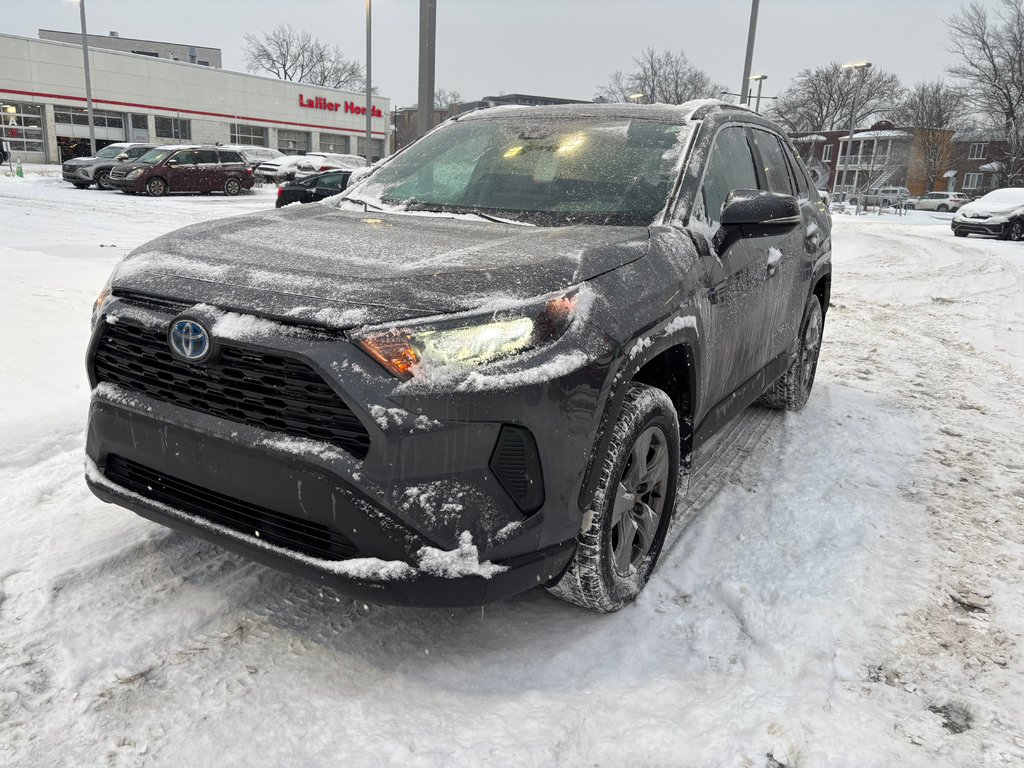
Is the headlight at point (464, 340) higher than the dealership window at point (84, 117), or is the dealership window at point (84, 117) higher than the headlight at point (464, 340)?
the dealership window at point (84, 117)

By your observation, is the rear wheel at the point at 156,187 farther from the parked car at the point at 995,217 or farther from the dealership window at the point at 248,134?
the dealership window at the point at 248,134

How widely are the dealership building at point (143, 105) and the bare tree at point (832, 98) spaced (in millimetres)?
39936

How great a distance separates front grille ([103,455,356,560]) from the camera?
7.06ft

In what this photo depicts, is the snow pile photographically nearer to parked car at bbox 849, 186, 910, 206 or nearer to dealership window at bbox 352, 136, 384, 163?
parked car at bbox 849, 186, 910, 206

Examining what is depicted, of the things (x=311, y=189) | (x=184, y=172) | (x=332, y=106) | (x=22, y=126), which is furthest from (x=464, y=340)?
(x=332, y=106)

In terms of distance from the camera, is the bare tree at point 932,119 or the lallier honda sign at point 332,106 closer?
the lallier honda sign at point 332,106

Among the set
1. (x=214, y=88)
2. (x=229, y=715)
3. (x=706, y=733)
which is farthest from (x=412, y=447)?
(x=214, y=88)

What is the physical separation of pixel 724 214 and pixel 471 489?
1.69 m

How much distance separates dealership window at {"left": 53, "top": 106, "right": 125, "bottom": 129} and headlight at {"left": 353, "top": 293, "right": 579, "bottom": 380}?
149ft

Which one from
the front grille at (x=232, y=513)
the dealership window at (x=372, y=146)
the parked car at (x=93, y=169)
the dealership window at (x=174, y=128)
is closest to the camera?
the front grille at (x=232, y=513)

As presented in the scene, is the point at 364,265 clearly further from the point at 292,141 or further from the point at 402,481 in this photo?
the point at 292,141

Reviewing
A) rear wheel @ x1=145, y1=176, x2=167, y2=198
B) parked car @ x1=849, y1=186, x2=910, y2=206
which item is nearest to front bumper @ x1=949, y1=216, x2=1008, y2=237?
parked car @ x1=849, y1=186, x2=910, y2=206

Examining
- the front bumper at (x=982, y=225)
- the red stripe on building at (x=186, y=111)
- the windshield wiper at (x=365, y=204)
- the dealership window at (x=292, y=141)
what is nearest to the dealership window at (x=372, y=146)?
the red stripe on building at (x=186, y=111)

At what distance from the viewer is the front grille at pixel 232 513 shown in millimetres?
2152
